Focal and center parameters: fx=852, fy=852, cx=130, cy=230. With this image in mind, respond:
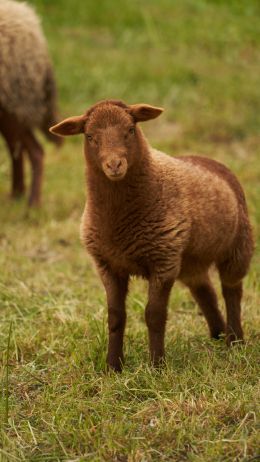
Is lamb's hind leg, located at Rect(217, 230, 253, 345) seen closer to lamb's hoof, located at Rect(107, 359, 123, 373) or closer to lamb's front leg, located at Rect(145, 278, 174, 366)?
lamb's front leg, located at Rect(145, 278, 174, 366)

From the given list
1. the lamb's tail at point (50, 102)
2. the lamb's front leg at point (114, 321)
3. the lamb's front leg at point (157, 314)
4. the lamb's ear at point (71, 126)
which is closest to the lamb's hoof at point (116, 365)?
the lamb's front leg at point (114, 321)

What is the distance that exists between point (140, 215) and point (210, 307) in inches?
39.2

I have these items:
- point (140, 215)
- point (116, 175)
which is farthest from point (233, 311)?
point (116, 175)

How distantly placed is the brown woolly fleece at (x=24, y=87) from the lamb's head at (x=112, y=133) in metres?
3.66

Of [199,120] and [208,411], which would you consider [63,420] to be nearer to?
[208,411]

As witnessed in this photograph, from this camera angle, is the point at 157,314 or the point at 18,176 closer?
the point at 157,314

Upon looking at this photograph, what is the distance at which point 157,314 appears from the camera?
13.7 feet

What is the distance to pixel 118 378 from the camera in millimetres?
4078

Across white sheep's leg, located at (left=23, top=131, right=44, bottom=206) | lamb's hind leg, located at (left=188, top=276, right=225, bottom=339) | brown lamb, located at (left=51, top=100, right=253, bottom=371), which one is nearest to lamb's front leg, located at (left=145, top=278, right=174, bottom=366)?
brown lamb, located at (left=51, top=100, right=253, bottom=371)

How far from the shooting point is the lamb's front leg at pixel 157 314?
13.7 feet

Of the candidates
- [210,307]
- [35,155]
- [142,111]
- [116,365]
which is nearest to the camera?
[142,111]

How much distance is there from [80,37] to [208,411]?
392 inches

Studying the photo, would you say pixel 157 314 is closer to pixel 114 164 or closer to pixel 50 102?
pixel 114 164

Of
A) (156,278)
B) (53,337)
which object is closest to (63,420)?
(156,278)
